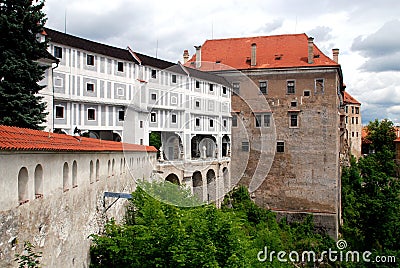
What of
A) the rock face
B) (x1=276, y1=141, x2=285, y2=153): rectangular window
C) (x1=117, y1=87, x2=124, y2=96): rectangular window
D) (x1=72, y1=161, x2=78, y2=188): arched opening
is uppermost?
(x1=117, y1=87, x2=124, y2=96): rectangular window

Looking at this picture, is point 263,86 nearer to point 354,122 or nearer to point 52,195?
point 52,195

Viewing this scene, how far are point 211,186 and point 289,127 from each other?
675 centimetres

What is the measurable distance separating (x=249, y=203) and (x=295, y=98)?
7.81 meters

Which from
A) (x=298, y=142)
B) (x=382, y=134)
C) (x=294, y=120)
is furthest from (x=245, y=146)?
(x=382, y=134)

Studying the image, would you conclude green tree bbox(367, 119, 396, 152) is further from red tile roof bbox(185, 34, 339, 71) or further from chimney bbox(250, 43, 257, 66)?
chimney bbox(250, 43, 257, 66)

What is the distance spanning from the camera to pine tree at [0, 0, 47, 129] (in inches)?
479

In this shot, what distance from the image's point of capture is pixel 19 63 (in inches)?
487

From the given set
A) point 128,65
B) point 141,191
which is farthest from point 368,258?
point 128,65

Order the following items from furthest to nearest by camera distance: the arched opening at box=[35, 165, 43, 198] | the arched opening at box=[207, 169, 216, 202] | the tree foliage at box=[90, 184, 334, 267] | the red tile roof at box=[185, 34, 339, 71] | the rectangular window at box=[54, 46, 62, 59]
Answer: the red tile roof at box=[185, 34, 339, 71]
the arched opening at box=[207, 169, 216, 202]
the rectangular window at box=[54, 46, 62, 59]
the tree foliage at box=[90, 184, 334, 267]
the arched opening at box=[35, 165, 43, 198]

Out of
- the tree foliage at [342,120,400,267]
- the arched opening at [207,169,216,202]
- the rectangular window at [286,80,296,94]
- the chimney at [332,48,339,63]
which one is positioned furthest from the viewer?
the chimney at [332,48,339,63]

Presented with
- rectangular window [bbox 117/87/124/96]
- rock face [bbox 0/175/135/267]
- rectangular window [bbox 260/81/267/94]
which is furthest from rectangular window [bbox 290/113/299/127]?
rock face [bbox 0/175/135/267]

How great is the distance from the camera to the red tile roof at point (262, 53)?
1152 inches

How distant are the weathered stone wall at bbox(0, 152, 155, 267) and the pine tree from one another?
287 centimetres

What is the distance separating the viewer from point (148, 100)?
2789 cm
